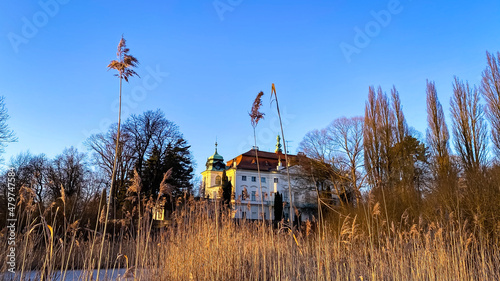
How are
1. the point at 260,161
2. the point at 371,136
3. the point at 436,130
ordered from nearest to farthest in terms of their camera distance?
1. the point at 436,130
2. the point at 371,136
3. the point at 260,161

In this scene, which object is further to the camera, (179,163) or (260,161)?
(260,161)

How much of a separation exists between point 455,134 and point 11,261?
19.2m

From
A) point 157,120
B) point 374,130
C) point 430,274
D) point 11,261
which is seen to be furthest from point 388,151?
point 11,261

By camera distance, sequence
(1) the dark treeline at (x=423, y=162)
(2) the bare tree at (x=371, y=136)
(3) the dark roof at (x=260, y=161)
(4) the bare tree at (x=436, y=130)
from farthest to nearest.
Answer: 1. (3) the dark roof at (x=260, y=161)
2. (2) the bare tree at (x=371, y=136)
3. (4) the bare tree at (x=436, y=130)
4. (1) the dark treeline at (x=423, y=162)

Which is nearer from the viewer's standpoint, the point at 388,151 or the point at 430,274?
the point at 430,274

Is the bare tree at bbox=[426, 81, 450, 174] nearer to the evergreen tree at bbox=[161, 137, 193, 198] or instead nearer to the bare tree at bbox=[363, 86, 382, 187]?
the bare tree at bbox=[363, 86, 382, 187]

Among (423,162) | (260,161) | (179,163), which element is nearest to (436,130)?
(423,162)

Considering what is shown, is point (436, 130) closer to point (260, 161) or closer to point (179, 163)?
point (179, 163)

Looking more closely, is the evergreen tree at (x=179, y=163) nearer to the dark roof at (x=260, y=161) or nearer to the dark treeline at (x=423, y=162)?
the dark treeline at (x=423, y=162)

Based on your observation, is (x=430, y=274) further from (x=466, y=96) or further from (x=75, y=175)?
(x=75, y=175)

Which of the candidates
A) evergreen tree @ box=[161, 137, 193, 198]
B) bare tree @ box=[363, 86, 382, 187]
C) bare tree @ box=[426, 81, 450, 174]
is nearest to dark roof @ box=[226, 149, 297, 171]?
evergreen tree @ box=[161, 137, 193, 198]

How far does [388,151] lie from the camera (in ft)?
68.0

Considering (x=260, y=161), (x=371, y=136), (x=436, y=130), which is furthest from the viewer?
(x=260, y=161)

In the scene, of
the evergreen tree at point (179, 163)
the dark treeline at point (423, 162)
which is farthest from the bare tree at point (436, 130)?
the evergreen tree at point (179, 163)
